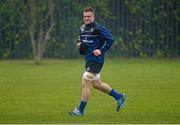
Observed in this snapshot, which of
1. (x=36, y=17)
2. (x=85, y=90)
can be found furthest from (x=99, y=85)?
(x=36, y=17)

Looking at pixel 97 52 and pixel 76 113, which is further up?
pixel 97 52

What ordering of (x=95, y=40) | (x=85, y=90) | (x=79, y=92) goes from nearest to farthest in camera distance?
(x=85, y=90) → (x=95, y=40) → (x=79, y=92)

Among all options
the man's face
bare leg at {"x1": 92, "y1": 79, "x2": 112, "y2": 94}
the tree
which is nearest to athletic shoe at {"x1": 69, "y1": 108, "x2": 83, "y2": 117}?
bare leg at {"x1": 92, "y1": 79, "x2": 112, "y2": 94}

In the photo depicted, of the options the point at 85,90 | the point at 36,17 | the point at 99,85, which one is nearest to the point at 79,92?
the point at 99,85

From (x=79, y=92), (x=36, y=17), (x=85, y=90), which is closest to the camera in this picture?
(x=85, y=90)

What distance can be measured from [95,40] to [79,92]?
10.4 ft

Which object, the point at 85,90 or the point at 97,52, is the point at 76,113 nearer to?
the point at 85,90

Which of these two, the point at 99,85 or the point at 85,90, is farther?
the point at 99,85

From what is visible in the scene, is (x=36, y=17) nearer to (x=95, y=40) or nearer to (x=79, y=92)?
(x=79, y=92)

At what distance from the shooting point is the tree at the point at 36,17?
2234 centimetres

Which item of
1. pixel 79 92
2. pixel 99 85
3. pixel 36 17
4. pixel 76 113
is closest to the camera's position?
pixel 76 113

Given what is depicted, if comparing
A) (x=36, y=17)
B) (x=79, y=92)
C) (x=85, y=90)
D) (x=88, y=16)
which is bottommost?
(x=79, y=92)

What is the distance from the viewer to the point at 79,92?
48.4 feet

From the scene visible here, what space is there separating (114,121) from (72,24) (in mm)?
13187
